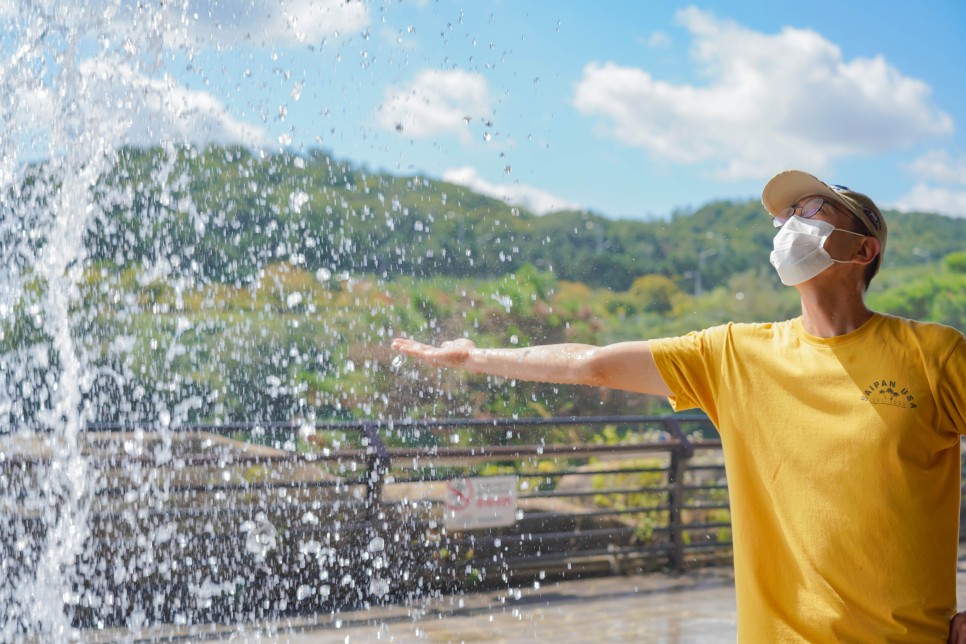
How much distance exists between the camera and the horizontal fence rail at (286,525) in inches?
222

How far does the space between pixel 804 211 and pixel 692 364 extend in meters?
0.44

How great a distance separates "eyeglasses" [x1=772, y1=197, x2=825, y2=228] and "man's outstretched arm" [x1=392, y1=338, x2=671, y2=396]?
0.45 metres

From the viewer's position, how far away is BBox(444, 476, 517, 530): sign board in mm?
6570

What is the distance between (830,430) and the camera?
208 centimetres

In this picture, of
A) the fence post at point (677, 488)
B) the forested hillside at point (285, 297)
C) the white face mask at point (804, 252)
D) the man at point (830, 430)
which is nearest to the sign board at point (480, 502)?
the fence post at point (677, 488)

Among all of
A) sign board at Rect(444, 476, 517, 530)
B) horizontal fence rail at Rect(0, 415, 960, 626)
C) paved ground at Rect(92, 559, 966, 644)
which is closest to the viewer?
paved ground at Rect(92, 559, 966, 644)

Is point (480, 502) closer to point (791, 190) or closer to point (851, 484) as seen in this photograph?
point (791, 190)

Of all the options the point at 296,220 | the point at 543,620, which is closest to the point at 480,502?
the point at 543,620

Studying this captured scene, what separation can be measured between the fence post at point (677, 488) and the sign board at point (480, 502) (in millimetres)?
1519

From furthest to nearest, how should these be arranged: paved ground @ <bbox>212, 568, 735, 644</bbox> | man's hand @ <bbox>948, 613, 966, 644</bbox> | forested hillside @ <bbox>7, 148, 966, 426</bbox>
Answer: forested hillside @ <bbox>7, 148, 966, 426</bbox> < paved ground @ <bbox>212, 568, 735, 644</bbox> < man's hand @ <bbox>948, 613, 966, 644</bbox>

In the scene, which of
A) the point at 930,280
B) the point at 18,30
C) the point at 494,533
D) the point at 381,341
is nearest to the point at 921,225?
the point at 930,280

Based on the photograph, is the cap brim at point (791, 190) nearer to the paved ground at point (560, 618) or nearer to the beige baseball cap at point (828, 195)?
the beige baseball cap at point (828, 195)

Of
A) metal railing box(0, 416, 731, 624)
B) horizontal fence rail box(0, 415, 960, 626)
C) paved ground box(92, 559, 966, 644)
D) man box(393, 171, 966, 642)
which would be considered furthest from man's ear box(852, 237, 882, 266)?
paved ground box(92, 559, 966, 644)

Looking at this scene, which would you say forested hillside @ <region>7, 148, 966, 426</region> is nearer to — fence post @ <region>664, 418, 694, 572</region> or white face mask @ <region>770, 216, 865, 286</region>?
fence post @ <region>664, 418, 694, 572</region>
